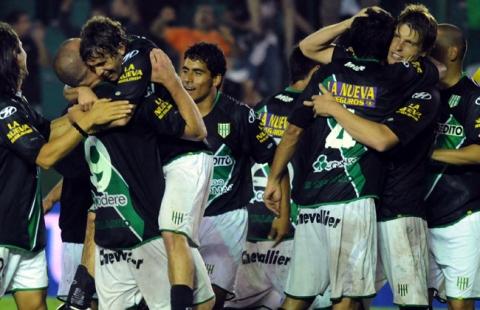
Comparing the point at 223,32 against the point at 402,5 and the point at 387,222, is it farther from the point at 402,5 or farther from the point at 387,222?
the point at 387,222

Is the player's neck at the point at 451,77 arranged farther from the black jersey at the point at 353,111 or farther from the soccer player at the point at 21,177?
the soccer player at the point at 21,177

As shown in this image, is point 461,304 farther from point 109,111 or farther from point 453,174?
point 109,111

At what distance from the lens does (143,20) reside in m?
16.5

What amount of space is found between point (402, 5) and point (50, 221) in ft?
15.2

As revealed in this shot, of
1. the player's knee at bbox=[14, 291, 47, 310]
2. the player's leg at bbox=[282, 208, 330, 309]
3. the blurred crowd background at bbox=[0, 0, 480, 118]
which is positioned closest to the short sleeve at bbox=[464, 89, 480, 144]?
the player's leg at bbox=[282, 208, 330, 309]

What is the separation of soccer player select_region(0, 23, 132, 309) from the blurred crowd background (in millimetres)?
7394

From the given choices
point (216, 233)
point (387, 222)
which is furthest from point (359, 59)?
point (216, 233)

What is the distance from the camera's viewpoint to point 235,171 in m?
10.0

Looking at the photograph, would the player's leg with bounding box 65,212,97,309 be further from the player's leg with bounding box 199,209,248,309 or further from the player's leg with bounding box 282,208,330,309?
the player's leg with bounding box 282,208,330,309

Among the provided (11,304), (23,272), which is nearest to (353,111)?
(23,272)

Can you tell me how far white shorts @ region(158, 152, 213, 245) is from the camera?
8.27 m

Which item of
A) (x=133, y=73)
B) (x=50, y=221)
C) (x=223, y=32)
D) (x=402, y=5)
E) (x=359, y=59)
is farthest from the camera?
(x=223, y=32)

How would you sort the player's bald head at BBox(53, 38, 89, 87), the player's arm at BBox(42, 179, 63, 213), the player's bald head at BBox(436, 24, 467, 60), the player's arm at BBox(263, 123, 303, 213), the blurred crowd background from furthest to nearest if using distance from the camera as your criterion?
the blurred crowd background → the player's arm at BBox(42, 179, 63, 213) → the player's bald head at BBox(436, 24, 467, 60) → the player's bald head at BBox(53, 38, 89, 87) → the player's arm at BBox(263, 123, 303, 213)

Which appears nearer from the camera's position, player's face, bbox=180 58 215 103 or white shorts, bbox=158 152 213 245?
white shorts, bbox=158 152 213 245
